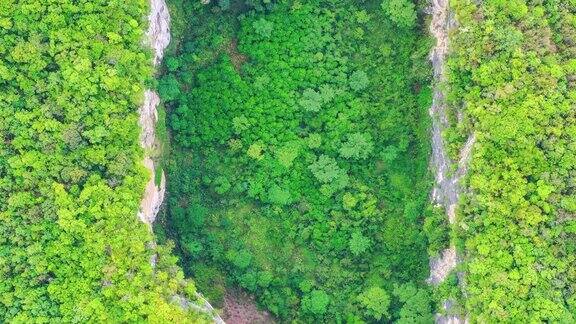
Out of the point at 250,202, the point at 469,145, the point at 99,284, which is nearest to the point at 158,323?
the point at 99,284

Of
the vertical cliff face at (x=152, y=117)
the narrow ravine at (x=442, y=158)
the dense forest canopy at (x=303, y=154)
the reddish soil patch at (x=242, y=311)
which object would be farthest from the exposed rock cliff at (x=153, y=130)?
the narrow ravine at (x=442, y=158)

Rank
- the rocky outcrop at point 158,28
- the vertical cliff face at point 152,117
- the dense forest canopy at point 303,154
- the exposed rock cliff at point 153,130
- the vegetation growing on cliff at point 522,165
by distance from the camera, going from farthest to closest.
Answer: the dense forest canopy at point 303,154
the rocky outcrop at point 158,28
the vertical cliff face at point 152,117
the exposed rock cliff at point 153,130
the vegetation growing on cliff at point 522,165

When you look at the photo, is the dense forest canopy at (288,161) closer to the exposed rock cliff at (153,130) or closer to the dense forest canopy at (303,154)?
the dense forest canopy at (303,154)

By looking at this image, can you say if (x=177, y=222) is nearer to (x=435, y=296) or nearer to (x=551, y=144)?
(x=435, y=296)

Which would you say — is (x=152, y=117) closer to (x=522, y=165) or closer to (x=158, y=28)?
(x=158, y=28)

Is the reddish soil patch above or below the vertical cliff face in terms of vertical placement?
below

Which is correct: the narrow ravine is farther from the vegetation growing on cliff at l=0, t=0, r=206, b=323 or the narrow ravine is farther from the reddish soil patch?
the vegetation growing on cliff at l=0, t=0, r=206, b=323

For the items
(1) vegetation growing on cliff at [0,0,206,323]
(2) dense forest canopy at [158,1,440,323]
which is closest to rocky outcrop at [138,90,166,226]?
(1) vegetation growing on cliff at [0,0,206,323]
